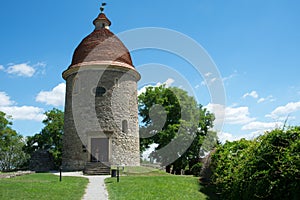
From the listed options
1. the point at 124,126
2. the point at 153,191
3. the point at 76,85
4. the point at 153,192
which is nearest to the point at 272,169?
the point at 153,192

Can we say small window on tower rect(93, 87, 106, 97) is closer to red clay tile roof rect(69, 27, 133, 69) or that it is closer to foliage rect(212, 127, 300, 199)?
red clay tile roof rect(69, 27, 133, 69)

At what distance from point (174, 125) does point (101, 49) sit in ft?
30.8

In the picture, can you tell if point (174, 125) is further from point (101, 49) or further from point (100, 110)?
point (101, 49)

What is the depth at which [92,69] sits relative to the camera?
67.5 feet

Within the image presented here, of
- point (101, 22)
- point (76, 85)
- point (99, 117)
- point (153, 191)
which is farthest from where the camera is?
point (101, 22)

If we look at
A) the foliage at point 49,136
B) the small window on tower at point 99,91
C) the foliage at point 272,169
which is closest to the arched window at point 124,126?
the small window on tower at point 99,91

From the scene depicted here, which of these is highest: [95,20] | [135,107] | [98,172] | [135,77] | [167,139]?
[95,20]

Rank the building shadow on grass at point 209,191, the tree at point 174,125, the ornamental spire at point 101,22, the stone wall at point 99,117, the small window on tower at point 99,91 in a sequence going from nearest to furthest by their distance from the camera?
the building shadow on grass at point 209,191 < the stone wall at point 99,117 < the small window on tower at point 99,91 < the ornamental spire at point 101,22 < the tree at point 174,125

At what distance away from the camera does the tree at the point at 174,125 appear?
25953 millimetres

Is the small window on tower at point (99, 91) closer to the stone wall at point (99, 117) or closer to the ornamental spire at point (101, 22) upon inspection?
the stone wall at point (99, 117)

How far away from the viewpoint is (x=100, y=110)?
20344 mm

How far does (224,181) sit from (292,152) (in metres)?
4.01

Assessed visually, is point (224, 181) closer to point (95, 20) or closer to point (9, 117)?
point (95, 20)

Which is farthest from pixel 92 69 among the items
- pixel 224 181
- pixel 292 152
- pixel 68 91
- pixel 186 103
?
pixel 292 152
